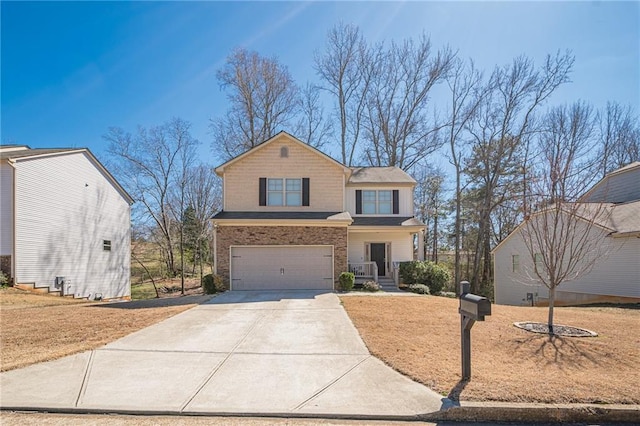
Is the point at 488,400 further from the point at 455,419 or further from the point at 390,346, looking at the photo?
the point at 390,346

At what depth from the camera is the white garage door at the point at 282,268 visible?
15.3 meters

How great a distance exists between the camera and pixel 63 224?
17.3m

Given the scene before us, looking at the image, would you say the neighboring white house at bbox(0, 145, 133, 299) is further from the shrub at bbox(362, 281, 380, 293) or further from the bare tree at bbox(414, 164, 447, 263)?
the bare tree at bbox(414, 164, 447, 263)

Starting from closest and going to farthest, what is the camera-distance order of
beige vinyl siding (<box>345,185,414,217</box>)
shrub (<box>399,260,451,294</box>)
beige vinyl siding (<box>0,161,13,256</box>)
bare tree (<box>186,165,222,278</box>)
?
beige vinyl siding (<box>0,161,13,256</box>), shrub (<box>399,260,451,294</box>), beige vinyl siding (<box>345,185,414,217</box>), bare tree (<box>186,165,222,278</box>)

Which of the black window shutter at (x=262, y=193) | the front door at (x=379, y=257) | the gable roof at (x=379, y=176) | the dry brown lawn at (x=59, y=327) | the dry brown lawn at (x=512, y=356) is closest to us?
the dry brown lawn at (x=512, y=356)

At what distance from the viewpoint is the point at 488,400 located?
408 centimetres

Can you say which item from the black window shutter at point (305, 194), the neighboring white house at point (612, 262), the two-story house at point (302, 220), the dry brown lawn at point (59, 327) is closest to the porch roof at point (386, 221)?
the two-story house at point (302, 220)

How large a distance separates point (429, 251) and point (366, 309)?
2761cm

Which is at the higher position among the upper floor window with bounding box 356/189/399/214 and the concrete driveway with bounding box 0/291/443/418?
the upper floor window with bounding box 356/189/399/214

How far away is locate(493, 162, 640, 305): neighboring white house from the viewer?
13922 mm

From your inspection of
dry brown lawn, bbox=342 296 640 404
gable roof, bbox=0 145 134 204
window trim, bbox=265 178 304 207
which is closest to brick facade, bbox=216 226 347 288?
window trim, bbox=265 178 304 207

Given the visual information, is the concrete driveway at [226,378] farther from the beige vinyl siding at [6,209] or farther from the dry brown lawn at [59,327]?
the beige vinyl siding at [6,209]

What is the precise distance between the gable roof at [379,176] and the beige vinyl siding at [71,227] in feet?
47.1

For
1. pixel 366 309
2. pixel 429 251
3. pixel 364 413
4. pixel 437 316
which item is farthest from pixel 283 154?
pixel 429 251
